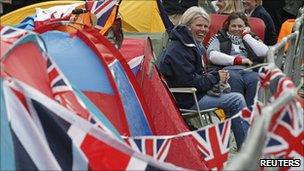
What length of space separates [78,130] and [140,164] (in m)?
0.30

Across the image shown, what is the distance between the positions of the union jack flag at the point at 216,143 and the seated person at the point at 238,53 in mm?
2534

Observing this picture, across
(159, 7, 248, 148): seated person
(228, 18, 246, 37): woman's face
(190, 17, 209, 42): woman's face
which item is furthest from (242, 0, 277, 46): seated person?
(159, 7, 248, 148): seated person

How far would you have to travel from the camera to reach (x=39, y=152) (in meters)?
2.58

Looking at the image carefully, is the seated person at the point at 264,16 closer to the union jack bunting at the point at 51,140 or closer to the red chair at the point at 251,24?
the red chair at the point at 251,24

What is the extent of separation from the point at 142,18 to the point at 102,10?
2535 mm

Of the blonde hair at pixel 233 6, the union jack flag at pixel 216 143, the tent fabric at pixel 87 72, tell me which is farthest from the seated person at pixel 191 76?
the blonde hair at pixel 233 6

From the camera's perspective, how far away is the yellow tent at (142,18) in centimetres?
751

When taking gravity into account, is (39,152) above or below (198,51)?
above

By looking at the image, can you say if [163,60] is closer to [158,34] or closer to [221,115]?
[221,115]

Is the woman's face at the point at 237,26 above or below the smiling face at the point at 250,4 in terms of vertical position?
above

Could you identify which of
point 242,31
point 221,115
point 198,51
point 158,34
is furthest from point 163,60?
point 158,34

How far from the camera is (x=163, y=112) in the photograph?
420 centimetres

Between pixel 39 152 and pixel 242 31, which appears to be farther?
pixel 242 31

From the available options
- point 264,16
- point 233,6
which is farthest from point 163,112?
point 264,16
